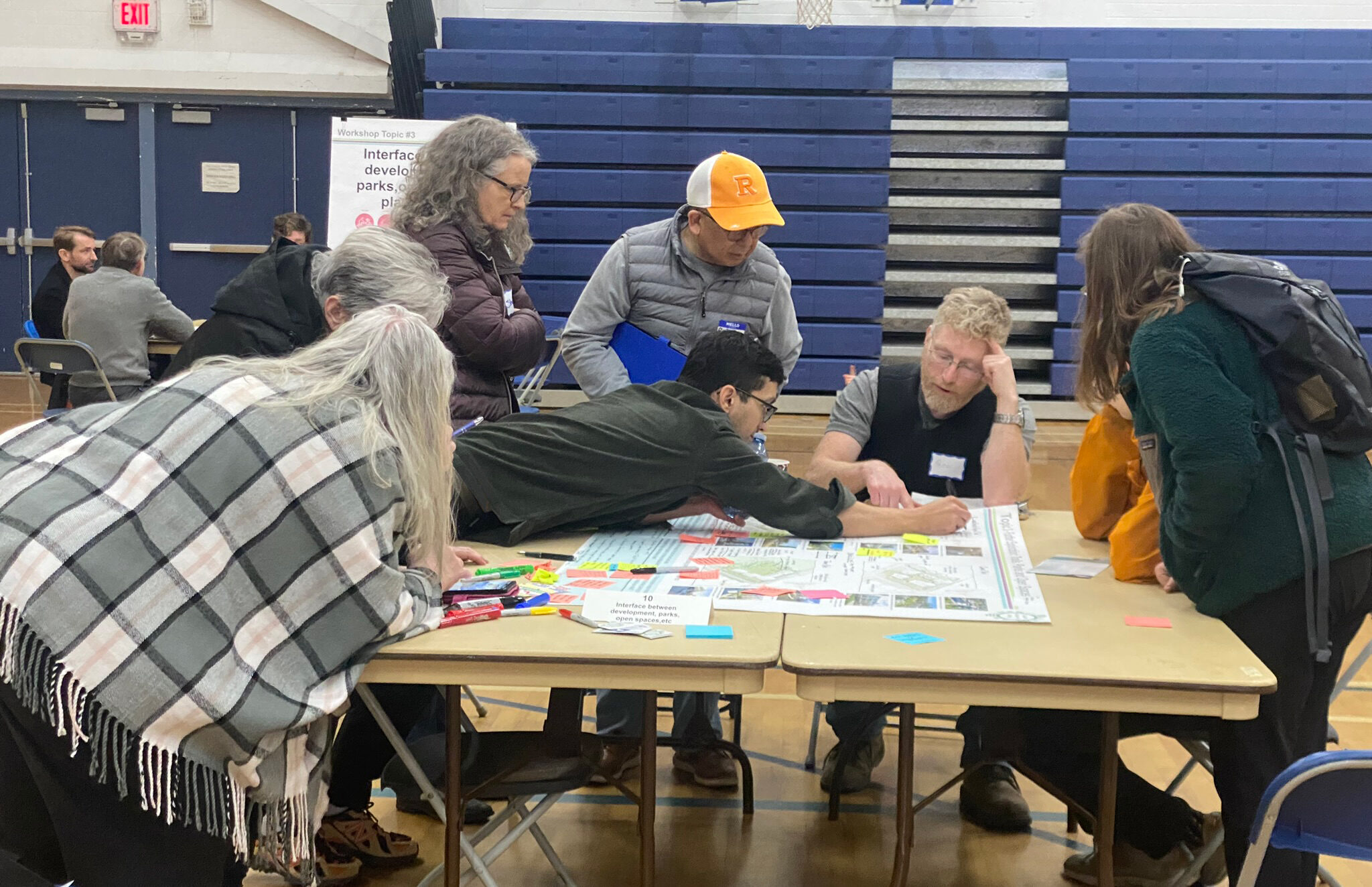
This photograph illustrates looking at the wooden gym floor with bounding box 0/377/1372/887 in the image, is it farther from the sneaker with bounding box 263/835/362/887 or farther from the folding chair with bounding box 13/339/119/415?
the folding chair with bounding box 13/339/119/415

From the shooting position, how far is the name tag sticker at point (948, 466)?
2.78 meters

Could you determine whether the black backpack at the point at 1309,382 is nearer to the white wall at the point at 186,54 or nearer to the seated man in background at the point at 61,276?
the seated man in background at the point at 61,276

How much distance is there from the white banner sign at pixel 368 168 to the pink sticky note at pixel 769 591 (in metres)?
4.29

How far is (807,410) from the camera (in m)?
8.05

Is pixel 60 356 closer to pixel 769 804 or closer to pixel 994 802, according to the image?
pixel 769 804

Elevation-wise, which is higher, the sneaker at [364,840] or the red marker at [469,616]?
the red marker at [469,616]

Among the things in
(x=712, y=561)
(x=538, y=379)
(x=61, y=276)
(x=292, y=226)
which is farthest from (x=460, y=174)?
(x=61, y=276)

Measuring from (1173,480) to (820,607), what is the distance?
58cm

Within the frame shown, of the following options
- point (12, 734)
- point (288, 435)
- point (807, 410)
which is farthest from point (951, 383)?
point (807, 410)

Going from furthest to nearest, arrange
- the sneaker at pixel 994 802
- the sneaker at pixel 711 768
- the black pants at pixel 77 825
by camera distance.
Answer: the sneaker at pixel 711 768, the sneaker at pixel 994 802, the black pants at pixel 77 825

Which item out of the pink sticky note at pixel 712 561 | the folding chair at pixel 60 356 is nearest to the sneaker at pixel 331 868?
the pink sticky note at pixel 712 561

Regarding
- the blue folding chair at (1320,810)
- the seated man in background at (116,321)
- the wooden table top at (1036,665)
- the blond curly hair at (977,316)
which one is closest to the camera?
the blue folding chair at (1320,810)

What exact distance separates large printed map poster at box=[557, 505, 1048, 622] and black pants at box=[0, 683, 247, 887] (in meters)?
0.63

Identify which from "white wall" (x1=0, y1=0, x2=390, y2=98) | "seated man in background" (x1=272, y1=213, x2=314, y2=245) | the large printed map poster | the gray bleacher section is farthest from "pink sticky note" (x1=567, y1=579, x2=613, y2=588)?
"white wall" (x1=0, y1=0, x2=390, y2=98)
